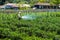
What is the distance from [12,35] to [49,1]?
3108 cm

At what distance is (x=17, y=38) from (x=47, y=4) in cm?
2979

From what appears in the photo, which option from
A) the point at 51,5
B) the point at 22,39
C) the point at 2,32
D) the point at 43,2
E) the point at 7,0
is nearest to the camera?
the point at 22,39

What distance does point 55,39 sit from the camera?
12.4 metres

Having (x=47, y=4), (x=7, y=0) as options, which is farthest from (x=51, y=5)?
(x=7, y=0)

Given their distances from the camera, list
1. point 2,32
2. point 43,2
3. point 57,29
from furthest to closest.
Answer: point 43,2, point 57,29, point 2,32

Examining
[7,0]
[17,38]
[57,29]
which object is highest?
[17,38]

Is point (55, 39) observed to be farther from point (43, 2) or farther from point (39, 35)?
point (43, 2)

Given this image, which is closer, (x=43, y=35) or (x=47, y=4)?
(x=43, y=35)

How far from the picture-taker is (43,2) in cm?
4253

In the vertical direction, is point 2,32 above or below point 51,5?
above

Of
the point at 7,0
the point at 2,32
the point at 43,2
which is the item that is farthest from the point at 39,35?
the point at 7,0

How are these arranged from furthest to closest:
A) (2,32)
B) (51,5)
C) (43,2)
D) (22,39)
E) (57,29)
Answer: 1. (43,2)
2. (51,5)
3. (57,29)
4. (2,32)
5. (22,39)

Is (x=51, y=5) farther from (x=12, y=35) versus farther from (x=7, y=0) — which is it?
(x=12, y=35)

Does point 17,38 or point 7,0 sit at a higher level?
point 17,38
